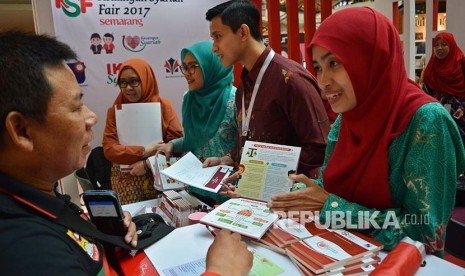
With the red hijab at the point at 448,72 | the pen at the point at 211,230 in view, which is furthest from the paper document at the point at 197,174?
the red hijab at the point at 448,72

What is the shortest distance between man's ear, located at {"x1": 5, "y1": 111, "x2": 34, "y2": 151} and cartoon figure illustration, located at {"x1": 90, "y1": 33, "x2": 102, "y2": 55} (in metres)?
2.85

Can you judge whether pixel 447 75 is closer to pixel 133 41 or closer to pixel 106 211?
pixel 133 41

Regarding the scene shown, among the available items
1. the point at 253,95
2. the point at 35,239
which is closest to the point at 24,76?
the point at 35,239

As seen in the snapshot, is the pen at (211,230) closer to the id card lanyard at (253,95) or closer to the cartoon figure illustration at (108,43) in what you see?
the id card lanyard at (253,95)

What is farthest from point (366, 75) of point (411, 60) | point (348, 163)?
point (411, 60)

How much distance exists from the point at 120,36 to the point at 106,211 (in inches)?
105

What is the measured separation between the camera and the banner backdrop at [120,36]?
3281mm

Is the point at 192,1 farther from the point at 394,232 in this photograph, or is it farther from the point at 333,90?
the point at 394,232

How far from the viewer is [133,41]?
3.48m

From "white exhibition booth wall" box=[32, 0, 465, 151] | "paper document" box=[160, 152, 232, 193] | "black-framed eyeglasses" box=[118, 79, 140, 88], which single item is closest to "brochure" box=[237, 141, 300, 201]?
"paper document" box=[160, 152, 232, 193]

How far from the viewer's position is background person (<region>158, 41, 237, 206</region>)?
2.09 metres

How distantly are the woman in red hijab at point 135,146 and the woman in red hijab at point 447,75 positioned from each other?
344 cm

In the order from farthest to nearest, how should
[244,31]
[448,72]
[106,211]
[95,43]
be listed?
[448,72], [95,43], [244,31], [106,211]

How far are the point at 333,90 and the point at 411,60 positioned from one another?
15.2 ft
